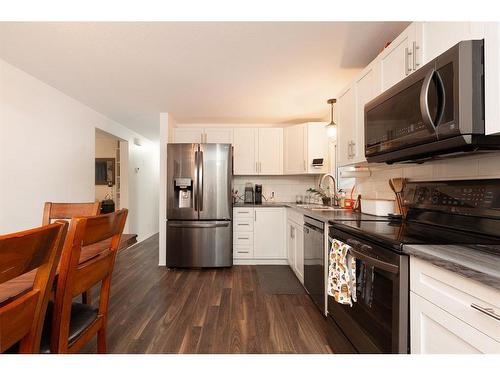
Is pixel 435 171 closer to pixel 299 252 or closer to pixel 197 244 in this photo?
pixel 299 252

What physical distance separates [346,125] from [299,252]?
1.48 metres

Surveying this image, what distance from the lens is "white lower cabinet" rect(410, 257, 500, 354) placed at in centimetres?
64

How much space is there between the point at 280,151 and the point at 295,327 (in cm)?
261

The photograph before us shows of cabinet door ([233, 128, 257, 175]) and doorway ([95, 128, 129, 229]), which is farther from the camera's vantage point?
doorway ([95, 128, 129, 229])

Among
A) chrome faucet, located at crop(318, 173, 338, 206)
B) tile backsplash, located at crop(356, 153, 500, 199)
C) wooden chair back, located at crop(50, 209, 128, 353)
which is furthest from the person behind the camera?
chrome faucet, located at crop(318, 173, 338, 206)

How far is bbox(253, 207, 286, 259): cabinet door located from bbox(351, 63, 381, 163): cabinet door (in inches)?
67.6

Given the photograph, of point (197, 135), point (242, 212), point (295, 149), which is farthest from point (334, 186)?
point (197, 135)

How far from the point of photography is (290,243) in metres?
3.26

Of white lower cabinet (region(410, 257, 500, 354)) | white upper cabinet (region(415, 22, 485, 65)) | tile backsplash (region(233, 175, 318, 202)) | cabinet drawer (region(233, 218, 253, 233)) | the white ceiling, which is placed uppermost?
the white ceiling

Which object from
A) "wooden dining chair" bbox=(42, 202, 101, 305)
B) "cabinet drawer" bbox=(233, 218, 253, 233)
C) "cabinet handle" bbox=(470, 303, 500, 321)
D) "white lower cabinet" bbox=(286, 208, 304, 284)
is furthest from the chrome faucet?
"wooden dining chair" bbox=(42, 202, 101, 305)

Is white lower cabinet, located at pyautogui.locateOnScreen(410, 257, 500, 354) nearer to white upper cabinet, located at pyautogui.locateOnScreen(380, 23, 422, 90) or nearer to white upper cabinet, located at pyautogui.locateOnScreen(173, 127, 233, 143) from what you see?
white upper cabinet, located at pyautogui.locateOnScreen(380, 23, 422, 90)

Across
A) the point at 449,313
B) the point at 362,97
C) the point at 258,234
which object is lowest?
the point at 258,234

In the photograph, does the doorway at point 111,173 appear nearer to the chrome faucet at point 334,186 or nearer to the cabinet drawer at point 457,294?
the chrome faucet at point 334,186
